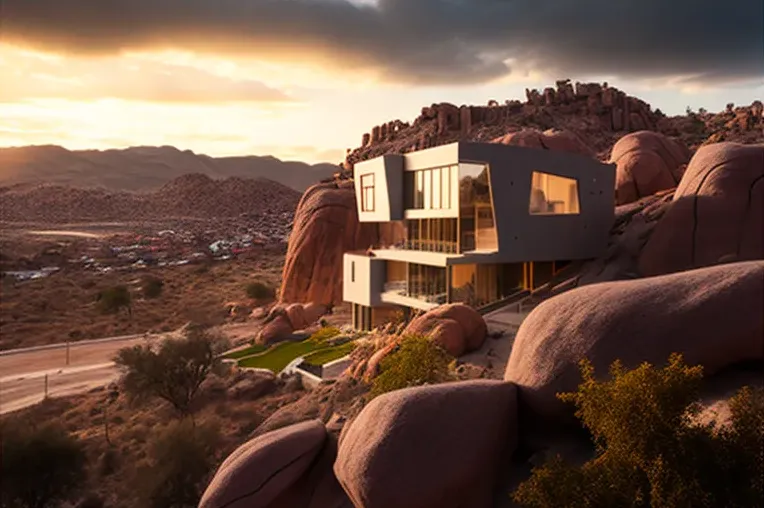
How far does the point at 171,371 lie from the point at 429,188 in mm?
18565

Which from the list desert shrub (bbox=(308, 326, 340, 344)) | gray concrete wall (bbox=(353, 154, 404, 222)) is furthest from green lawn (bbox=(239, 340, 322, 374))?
gray concrete wall (bbox=(353, 154, 404, 222))

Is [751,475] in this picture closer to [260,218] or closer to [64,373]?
[64,373]

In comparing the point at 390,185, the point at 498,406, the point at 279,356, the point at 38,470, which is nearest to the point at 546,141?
the point at 390,185

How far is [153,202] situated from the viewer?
111 meters

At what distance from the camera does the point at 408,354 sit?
17312mm

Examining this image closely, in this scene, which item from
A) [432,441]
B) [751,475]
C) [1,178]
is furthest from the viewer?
[1,178]

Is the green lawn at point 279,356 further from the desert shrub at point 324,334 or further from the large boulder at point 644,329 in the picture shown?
the large boulder at point 644,329

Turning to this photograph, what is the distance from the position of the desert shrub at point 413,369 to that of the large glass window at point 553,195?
57.4 ft

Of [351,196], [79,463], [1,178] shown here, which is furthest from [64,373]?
[1,178]

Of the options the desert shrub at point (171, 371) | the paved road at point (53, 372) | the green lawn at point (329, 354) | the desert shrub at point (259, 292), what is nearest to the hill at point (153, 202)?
the paved road at point (53, 372)

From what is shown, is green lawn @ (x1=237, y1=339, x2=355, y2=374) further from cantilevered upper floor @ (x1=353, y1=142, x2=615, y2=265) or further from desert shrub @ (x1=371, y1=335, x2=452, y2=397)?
desert shrub @ (x1=371, y1=335, x2=452, y2=397)

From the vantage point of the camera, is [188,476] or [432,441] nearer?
[432,441]

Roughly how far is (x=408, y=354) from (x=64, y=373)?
34.0m

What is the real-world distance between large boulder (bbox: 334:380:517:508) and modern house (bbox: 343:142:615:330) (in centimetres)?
1774
